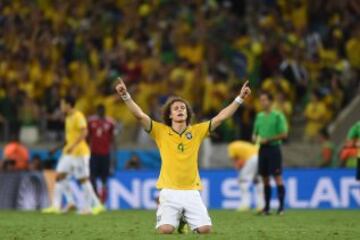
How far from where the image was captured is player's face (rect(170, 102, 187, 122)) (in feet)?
47.4

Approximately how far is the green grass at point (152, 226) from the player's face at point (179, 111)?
4.95 ft

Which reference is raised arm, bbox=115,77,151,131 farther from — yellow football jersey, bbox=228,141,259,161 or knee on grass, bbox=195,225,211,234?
yellow football jersey, bbox=228,141,259,161

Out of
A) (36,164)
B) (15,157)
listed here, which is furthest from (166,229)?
(15,157)

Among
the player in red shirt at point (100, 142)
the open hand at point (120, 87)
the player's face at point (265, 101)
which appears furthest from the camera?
the player in red shirt at point (100, 142)

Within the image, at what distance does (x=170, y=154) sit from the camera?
47.7 ft

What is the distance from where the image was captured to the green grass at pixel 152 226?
46.8 ft

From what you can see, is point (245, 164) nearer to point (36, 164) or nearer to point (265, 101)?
point (265, 101)

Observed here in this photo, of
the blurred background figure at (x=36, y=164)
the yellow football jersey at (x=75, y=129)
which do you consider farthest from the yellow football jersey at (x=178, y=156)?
the blurred background figure at (x=36, y=164)

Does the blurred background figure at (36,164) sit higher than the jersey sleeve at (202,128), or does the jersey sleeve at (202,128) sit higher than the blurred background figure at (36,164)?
the blurred background figure at (36,164)

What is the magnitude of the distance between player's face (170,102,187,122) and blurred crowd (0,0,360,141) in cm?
1173

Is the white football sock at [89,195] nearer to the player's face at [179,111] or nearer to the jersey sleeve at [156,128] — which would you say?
the jersey sleeve at [156,128]

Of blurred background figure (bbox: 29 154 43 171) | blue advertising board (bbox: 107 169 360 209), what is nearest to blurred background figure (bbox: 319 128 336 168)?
blue advertising board (bbox: 107 169 360 209)

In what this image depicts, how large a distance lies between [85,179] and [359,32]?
31.6 ft

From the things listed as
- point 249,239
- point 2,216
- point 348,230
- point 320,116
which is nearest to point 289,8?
point 320,116
